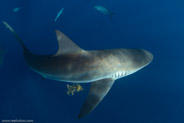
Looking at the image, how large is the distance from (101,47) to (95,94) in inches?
180

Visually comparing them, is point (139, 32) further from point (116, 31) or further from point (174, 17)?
point (174, 17)

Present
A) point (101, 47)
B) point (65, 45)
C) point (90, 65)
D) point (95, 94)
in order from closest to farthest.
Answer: point (95, 94) → point (90, 65) → point (65, 45) → point (101, 47)

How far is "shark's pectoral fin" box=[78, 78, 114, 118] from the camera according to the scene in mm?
2812

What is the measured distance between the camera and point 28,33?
817cm

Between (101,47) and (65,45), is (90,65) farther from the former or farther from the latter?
(101,47)

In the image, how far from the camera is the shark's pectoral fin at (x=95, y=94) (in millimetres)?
2812

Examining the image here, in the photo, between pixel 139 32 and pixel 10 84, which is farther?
pixel 139 32

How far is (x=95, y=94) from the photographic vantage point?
3090 millimetres

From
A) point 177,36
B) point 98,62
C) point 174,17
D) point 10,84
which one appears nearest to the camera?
point 98,62

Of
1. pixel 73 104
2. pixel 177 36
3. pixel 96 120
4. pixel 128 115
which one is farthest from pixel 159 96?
pixel 177 36

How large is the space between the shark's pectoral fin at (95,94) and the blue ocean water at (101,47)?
8.79ft

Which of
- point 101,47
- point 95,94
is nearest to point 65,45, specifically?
point 95,94

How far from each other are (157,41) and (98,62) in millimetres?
5822

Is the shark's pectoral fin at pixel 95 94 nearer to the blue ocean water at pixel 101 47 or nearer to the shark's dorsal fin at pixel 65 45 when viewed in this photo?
the shark's dorsal fin at pixel 65 45
